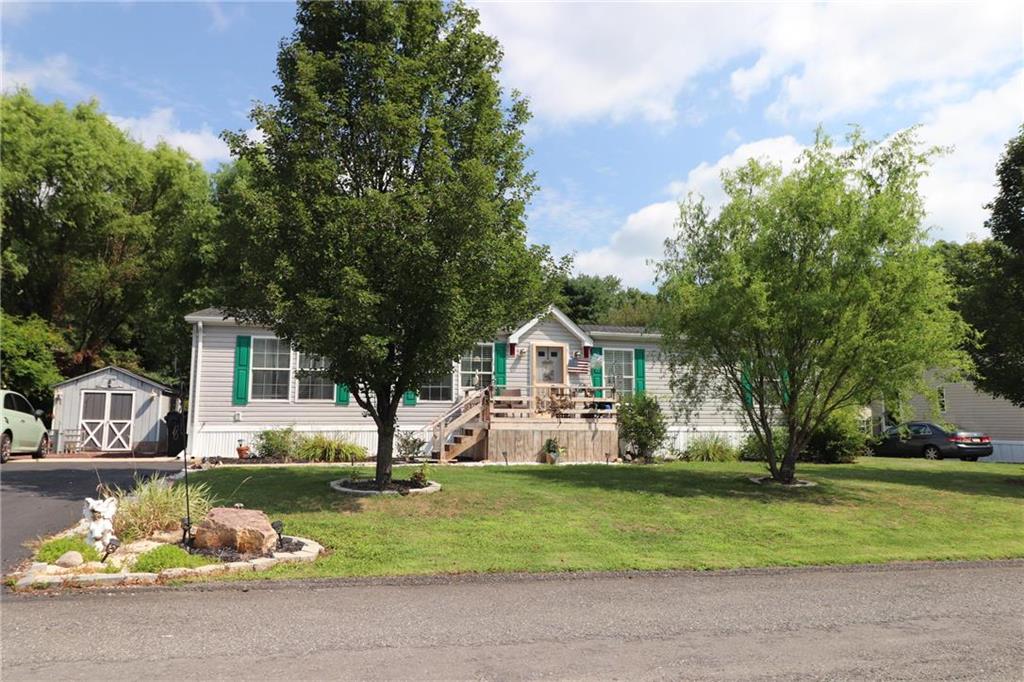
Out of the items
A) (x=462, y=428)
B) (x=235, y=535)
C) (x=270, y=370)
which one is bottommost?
(x=235, y=535)

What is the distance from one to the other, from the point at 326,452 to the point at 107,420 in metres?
7.40

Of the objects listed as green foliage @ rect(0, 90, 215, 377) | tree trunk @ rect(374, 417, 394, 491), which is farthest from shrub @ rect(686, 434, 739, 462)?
green foliage @ rect(0, 90, 215, 377)

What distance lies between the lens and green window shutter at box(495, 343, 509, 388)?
19.9 meters

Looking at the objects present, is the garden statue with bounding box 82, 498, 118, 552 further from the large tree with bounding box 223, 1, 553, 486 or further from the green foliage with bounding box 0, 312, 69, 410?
the green foliage with bounding box 0, 312, 69, 410

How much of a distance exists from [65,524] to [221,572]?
352 centimetres

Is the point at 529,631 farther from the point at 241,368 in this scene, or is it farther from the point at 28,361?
the point at 28,361

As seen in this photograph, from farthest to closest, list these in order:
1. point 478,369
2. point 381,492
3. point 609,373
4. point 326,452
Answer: point 609,373 < point 478,369 < point 326,452 < point 381,492

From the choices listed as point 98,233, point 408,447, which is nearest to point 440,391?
point 408,447

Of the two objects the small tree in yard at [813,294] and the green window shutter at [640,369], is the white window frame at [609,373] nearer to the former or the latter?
the green window shutter at [640,369]

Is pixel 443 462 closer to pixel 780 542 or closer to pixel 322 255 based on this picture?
pixel 322 255

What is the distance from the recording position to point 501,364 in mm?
19969

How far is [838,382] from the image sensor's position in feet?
41.9

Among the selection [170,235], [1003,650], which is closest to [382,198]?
[1003,650]

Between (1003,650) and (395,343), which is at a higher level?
(395,343)
